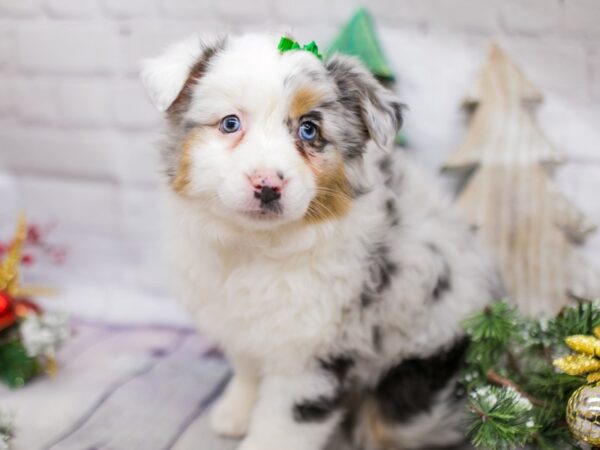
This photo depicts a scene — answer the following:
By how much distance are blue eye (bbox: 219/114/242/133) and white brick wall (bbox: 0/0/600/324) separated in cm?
60

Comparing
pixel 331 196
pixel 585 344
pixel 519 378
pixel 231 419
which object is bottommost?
pixel 231 419

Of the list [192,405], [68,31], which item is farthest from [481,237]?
[68,31]

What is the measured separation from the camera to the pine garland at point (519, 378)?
212cm

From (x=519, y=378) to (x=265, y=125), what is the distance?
1303 mm

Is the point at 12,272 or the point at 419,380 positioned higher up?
the point at 12,272

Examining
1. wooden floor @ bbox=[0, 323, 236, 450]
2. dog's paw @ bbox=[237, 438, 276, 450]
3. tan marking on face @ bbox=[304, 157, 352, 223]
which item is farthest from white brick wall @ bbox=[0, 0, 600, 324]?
dog's paw @ bbox=[237, 438, 276, 450]

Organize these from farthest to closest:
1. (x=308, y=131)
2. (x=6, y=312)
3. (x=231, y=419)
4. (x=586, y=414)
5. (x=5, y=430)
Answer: (x=6, y=312) < (x=231, y=419) < (x=5, y=430) < (x=308, y=131) < (x=586, y=414)

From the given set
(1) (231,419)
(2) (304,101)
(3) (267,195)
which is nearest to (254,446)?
(1) (231,419)

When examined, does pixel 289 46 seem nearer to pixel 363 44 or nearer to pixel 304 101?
pixel 304 101

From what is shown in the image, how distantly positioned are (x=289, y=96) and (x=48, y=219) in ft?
7.23

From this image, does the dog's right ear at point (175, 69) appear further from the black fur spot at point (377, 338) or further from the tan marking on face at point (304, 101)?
the black fur spot at point (377, 338)

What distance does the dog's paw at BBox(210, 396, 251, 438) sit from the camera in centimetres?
273

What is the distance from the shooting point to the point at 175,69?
2223mm

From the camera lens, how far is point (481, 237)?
307cm
